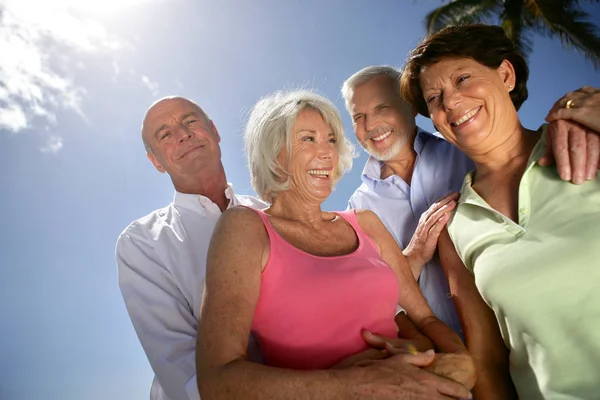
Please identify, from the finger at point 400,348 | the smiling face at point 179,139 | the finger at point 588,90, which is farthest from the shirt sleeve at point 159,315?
the finger at point 588,90

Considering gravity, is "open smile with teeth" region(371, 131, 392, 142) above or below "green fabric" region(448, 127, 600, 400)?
above

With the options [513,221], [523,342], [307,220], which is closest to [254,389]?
[307,220]

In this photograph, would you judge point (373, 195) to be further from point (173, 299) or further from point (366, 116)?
point (173, 299)

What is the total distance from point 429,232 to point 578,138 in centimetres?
97

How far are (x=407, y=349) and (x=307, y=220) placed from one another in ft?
2.93

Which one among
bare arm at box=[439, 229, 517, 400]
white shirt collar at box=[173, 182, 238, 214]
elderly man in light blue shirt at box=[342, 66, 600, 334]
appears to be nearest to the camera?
bare arm at box=[439, 229, 517, 400]

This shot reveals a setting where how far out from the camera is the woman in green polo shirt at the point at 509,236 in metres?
2.06

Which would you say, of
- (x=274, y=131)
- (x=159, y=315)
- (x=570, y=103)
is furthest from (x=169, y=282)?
(x=570, y=103)

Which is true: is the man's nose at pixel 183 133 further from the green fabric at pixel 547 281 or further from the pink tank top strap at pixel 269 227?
the green fabric at pixel 547 281

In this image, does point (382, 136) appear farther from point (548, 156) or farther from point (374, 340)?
point (374, 340)

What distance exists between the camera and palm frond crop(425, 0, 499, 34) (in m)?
14.8

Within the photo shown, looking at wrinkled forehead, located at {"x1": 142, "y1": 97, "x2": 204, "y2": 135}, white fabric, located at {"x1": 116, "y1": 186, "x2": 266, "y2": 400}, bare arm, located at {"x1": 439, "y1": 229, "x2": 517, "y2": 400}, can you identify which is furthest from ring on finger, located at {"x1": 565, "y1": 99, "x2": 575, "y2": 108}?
wrinkled forehead, located at {"x1": 142, "y1": 97, "x2": 204, "y2": 135}

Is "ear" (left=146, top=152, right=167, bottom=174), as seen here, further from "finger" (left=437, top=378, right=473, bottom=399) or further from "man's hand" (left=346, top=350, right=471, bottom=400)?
"finger" (left=437, top=378, right=473, bottom=399)

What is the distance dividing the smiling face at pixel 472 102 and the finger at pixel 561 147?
33 cm
